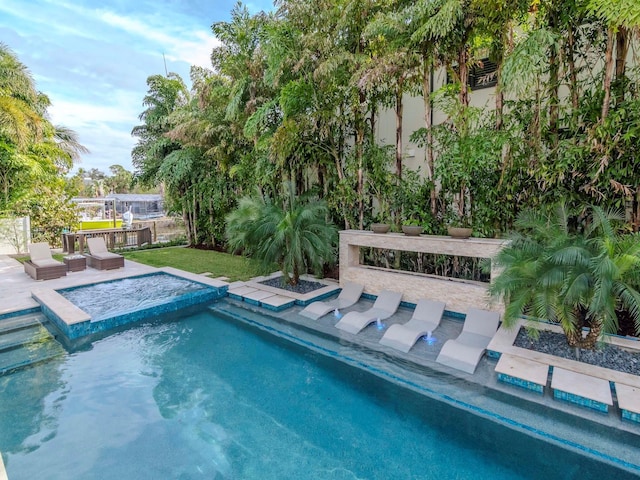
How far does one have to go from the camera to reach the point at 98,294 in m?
8.57

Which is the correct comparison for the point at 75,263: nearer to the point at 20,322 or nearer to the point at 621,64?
the point at 20,322

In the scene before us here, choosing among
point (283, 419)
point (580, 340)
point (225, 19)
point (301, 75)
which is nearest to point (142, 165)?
point (225, 19)

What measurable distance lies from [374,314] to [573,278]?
354cm

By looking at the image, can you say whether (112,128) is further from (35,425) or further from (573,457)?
(573,457)

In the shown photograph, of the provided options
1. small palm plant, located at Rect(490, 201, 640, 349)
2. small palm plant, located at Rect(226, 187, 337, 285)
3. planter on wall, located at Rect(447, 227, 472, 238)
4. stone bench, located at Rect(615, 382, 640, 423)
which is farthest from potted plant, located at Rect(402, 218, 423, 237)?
stone bench, located at Rect(615, 382, 640, 423)

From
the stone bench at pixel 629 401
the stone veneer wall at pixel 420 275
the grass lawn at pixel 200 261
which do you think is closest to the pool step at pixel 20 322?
the grass lawn at pixel 200 261

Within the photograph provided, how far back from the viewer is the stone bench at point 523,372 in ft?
14.1

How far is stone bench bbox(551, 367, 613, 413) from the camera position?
12.7 feet

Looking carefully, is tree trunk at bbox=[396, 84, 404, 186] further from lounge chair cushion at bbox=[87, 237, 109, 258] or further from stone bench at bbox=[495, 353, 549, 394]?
lounge chair cushion at bbox=[87, 237, 109, 258]

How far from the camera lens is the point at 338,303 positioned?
25.7 ft

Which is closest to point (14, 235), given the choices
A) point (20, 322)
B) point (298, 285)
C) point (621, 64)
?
point (20, 322)

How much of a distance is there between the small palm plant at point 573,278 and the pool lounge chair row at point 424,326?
84 cm

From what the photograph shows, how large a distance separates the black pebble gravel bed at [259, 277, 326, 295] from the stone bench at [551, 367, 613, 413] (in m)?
5.48

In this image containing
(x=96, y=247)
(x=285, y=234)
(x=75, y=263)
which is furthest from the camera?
(x=96, y=247)
